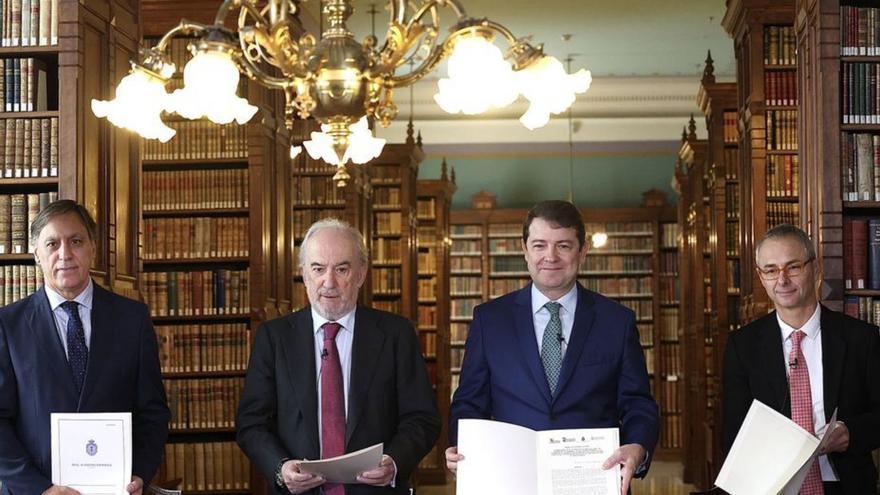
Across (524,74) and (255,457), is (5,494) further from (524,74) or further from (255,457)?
(524,74)

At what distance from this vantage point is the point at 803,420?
4.05 metres

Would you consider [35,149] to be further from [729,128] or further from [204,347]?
[729,128]

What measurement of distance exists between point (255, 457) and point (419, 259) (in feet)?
33.3

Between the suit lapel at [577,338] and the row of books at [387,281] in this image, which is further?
the row of books at [387,281]

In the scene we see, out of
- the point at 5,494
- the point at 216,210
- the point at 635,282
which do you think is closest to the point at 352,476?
the point at 5,494

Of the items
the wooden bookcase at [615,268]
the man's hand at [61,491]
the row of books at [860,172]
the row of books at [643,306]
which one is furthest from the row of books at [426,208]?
the man's hand at [61,491]

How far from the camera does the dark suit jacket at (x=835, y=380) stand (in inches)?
158

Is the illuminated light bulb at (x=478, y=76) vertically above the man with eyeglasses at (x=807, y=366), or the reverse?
the illuminated light bulb at (x=478, y=76)

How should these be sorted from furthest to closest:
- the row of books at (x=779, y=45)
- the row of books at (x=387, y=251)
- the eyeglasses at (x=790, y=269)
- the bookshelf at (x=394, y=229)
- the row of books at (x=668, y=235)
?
the row of books at (x=668, y=235)
the row of books at (x=387, y=251)
the bookshelf at (x=394, y=229)
the row of books at (x=779, y=45)
the eyeglasses at (x=790, y=269)

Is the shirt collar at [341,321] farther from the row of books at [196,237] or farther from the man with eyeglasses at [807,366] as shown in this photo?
the row of books at [196,237]

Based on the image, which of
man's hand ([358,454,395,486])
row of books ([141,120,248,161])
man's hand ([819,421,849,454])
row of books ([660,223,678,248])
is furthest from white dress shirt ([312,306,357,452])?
row of books ([660,223,678,248])

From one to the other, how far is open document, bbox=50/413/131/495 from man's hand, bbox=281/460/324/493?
44 centimetres

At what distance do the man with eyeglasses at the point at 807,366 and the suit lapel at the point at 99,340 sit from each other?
1963mm

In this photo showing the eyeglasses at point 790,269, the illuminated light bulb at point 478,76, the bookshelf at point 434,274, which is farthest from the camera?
the bookshelf at point 434,274
